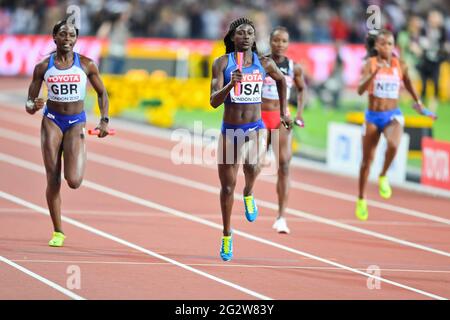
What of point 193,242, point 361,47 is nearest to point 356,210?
point 193,242

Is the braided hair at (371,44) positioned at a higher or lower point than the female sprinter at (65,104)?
higher

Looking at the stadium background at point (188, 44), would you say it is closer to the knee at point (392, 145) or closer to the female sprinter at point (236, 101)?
the knee at point (392, 145)

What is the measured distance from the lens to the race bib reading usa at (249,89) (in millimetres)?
11837

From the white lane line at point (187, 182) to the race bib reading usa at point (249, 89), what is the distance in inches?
109

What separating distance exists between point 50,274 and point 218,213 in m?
4.70

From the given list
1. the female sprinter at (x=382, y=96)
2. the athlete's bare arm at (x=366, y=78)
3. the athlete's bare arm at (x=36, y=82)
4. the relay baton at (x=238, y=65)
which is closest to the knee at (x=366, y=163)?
the female sprinter at (x=382, y=96)

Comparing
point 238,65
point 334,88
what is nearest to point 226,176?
point 238,65

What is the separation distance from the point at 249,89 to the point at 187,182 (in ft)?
21.8

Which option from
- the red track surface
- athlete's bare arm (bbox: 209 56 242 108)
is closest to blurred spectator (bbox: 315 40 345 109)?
the red track surface

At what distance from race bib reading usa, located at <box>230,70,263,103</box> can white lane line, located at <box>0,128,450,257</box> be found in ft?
9.10

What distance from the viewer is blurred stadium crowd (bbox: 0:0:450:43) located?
36.0 meters

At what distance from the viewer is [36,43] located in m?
36.2

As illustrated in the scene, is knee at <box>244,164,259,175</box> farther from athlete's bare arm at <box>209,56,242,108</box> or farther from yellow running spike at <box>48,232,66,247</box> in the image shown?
yellow running spike at <box>48,232,66,247</box>

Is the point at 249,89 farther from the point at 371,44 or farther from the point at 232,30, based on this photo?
the point at 371,44
